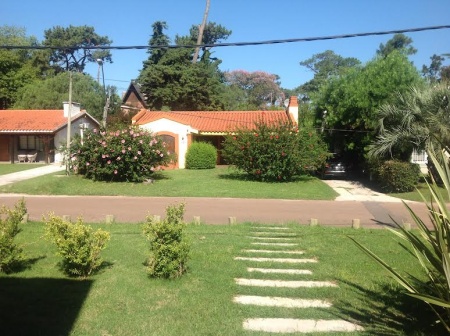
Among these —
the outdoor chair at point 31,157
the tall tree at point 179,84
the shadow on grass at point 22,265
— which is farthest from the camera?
the tall tree at point 179,84

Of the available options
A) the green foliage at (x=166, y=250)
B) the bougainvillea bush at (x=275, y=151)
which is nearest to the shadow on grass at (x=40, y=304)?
the green foliage at (x=166, y=250)

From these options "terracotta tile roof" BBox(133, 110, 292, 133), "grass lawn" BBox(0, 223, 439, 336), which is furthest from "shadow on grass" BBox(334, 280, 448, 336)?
"terracotta tile roof" BBox(133, 110, 292, 133)

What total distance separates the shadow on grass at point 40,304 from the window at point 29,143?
100 feet

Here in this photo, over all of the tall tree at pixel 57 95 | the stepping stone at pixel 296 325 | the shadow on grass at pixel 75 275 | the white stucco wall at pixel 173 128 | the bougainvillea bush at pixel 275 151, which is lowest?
the stepping stone at pixel 296 325

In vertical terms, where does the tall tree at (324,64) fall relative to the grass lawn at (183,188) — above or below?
above

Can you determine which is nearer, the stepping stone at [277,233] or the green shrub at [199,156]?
the stepping stone at [277,233]

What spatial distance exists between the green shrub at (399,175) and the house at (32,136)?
2228 centimetres

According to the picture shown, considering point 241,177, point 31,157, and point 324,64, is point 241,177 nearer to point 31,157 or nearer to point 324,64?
point 31,157

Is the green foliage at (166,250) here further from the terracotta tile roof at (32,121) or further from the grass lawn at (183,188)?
the terracotta tile roof at (32,121)

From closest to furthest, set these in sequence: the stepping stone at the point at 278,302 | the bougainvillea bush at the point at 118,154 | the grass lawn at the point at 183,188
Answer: the stepping stone at the point at 278,302 < the grass lawn at the point at 183,188 < the bougainvillea bush at the point at 118,154

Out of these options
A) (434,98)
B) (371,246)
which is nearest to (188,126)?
(434,98)

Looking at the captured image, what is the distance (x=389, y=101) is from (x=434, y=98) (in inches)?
120

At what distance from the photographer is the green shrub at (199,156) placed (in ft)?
92.0

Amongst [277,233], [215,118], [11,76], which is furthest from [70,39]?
[277,233]
